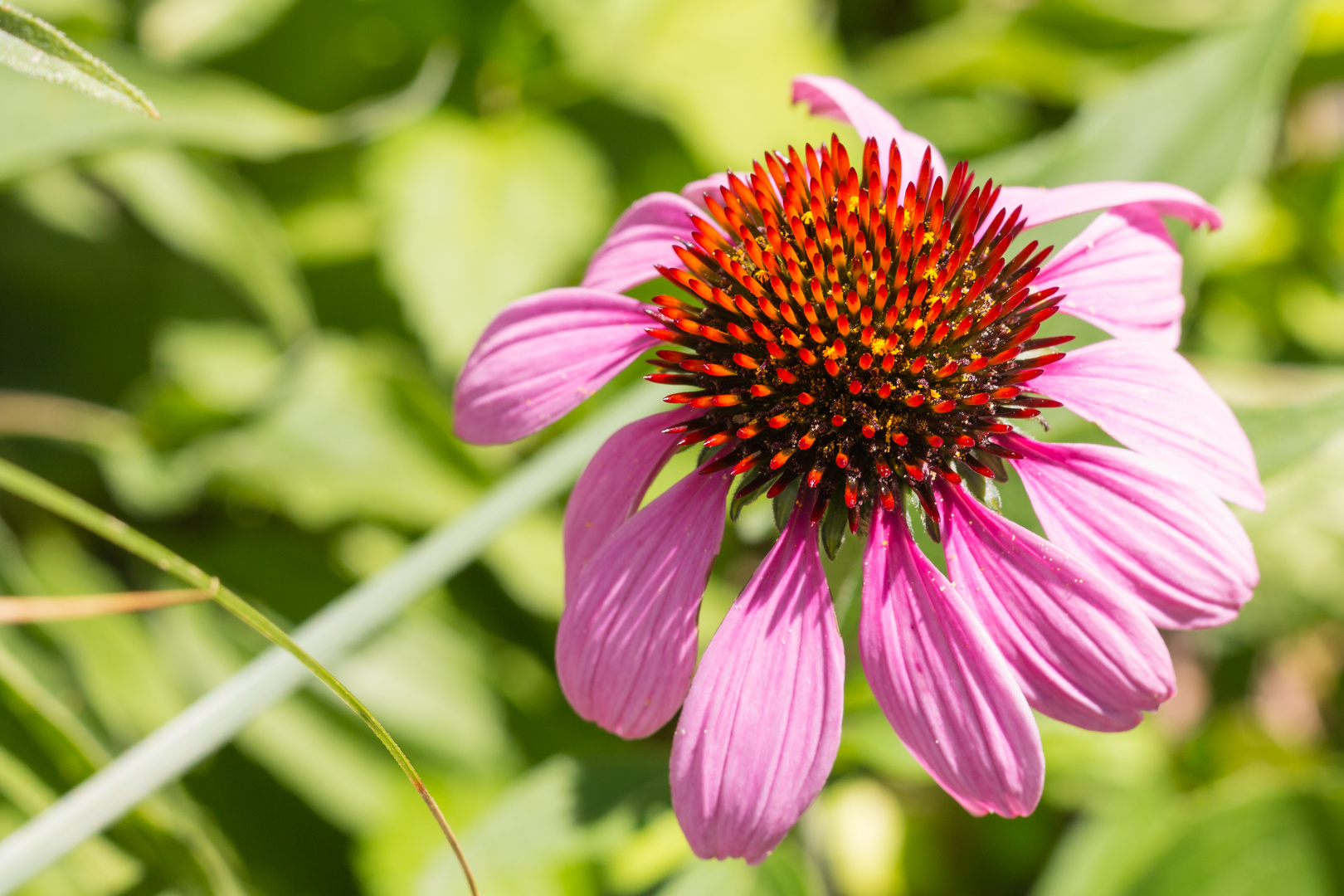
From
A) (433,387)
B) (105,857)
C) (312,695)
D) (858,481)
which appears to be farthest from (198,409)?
(858,481)

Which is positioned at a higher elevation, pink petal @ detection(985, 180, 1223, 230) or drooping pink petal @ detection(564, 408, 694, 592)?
drooping pink petal @ detection(564, 408, 694, 592)

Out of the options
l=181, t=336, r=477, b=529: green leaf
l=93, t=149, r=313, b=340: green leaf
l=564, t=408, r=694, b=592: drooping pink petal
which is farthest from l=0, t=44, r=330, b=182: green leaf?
l=564, t=408, r=694, b=592: drooping pink petal

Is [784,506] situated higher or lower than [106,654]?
lower

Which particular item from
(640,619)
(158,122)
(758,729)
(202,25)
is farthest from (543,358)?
(202,25)

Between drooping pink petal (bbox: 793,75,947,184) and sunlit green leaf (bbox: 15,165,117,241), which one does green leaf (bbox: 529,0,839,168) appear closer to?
drooping pink petal (bbox: 793,75,947,184)

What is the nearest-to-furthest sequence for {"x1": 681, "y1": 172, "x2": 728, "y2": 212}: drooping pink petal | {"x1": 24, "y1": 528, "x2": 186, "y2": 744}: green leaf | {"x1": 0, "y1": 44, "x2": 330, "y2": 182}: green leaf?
1. {"x1": 681, "y1": 172, "x2": 728, "y2": 212}: drooping pink petal
2. {"x1": 0, "y1": 44, "x2": 330, "y2": 182}: green leaf
3. {"x1": 24, "y1": 528, "x2": 186, "y2": 744}: green leaf

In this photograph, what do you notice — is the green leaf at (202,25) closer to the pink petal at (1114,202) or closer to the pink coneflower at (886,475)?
the pink coneflower at (886,475)

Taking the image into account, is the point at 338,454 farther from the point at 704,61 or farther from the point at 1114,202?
the point at 1114,202

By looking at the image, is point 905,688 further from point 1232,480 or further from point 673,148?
point 673,148
